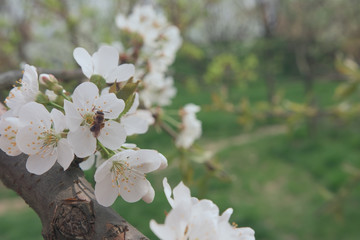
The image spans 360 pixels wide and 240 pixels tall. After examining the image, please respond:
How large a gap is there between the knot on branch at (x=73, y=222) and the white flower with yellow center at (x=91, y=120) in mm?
62

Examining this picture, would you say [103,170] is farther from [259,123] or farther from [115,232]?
[259,123]

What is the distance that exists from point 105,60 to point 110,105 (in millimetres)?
113

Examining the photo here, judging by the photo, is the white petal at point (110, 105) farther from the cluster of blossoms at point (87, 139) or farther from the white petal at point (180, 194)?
the white petal at point (180, 194)

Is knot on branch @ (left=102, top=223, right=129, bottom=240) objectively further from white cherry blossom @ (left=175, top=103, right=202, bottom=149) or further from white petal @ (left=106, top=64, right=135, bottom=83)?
white cherry blossom @ (left=175, top=103, right=202, bottom=149)

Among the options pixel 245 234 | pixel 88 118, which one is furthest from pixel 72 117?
pixel 245 234

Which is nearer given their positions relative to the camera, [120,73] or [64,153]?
[64,153]

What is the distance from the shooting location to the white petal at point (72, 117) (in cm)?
41

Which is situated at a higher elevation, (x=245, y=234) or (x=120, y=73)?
(x=120, y=73)

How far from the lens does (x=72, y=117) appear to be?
418mm

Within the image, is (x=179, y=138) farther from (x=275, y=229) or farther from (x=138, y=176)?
(x=275, y=229)

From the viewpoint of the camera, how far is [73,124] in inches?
16.2

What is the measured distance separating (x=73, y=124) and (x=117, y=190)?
0.09 meters

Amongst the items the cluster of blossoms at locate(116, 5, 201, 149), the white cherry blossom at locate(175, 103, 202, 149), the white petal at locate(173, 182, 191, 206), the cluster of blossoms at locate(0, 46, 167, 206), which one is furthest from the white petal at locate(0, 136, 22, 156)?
the white cherry blossom at locate(175, 103, 202, 149)

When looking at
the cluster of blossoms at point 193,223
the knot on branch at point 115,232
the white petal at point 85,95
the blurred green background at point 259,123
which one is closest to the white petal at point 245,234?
the cluster of blossoms at point 193,223
